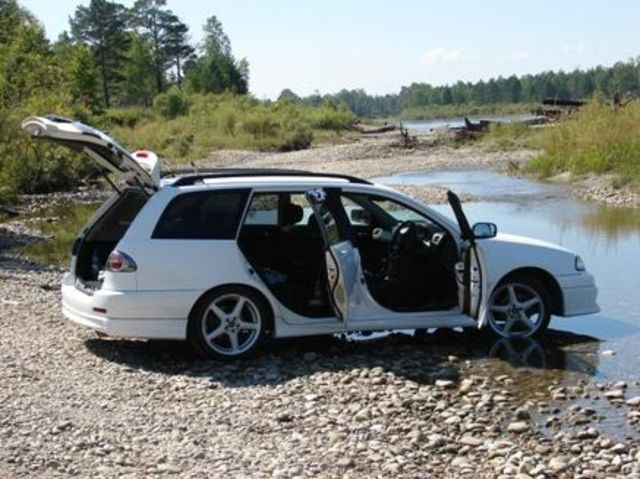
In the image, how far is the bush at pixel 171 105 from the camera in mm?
83062

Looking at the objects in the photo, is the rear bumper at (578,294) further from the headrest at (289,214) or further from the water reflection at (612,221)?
the water reflection at (612,221)

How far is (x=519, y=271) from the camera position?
367 inches

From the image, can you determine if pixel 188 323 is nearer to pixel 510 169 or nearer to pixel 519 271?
pixel 519 271

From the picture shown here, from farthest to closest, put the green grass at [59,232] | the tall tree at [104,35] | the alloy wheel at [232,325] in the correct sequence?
the tall tree at [104,35] < the green grass at [59,232] < the alloy wheel at [232,325]

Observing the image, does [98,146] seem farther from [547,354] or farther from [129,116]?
[129,116]

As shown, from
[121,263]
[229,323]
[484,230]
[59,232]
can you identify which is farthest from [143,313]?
[59,232]

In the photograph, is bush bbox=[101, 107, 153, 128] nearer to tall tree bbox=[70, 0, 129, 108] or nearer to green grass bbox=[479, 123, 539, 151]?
tall tree bbox=[70, 0, 129, 108]

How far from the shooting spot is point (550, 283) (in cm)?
948

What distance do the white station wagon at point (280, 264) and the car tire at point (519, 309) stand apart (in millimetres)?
12

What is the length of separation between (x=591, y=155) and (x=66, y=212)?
17.1m

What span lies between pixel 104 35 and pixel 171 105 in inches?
693

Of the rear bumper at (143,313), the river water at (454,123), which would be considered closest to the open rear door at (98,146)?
the rear bumper at (143,313)

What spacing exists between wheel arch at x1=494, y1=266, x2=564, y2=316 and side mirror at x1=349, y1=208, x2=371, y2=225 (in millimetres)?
1579

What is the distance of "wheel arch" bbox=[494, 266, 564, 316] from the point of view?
30.7 feet
